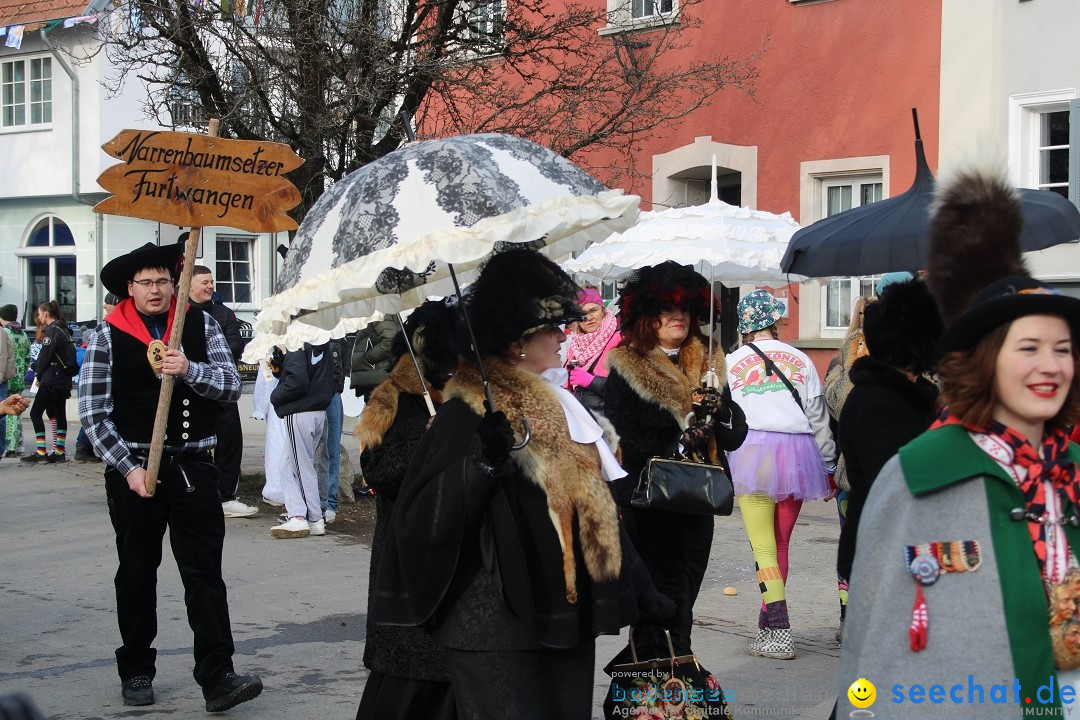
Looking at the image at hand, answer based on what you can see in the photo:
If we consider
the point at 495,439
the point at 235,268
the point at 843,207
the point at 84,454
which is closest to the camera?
the point at 495,439

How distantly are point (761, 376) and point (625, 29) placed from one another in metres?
8.58

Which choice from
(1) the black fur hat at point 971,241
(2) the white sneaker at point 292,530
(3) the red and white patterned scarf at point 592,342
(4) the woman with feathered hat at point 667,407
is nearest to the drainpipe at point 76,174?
(2) the white sneaker at point 292,530

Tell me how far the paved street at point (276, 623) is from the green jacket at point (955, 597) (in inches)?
124

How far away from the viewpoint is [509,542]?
12.0 feet

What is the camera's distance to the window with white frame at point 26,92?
95.9 ft

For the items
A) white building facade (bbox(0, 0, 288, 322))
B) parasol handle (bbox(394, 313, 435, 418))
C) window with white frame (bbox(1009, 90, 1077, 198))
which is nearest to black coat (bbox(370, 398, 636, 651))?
parasol handle (bbox(394, 313, 435, 418))

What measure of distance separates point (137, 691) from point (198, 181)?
90.5 inches

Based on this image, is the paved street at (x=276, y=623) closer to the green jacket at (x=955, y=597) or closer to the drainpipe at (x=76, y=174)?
the green jacket at (x=955, y=597)

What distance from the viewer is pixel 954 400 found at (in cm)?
293

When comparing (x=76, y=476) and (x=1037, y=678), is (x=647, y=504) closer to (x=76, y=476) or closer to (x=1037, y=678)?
(x=1037, y=678)

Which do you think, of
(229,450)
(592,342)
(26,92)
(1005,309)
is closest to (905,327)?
(1005,309)

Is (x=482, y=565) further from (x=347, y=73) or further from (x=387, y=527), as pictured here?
(x=347, y=73)

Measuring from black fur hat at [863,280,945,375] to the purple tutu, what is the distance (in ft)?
8.06

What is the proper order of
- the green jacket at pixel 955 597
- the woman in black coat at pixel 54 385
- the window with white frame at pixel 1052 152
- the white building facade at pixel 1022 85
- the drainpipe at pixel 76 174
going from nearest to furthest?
the green jacket at pixel 955 597, the white building facade at pixel 1022 85, the window with white frame at pixel 1052 152, the woman in black coat at pixel 54 385, the drainpipe at pixel 76 174
